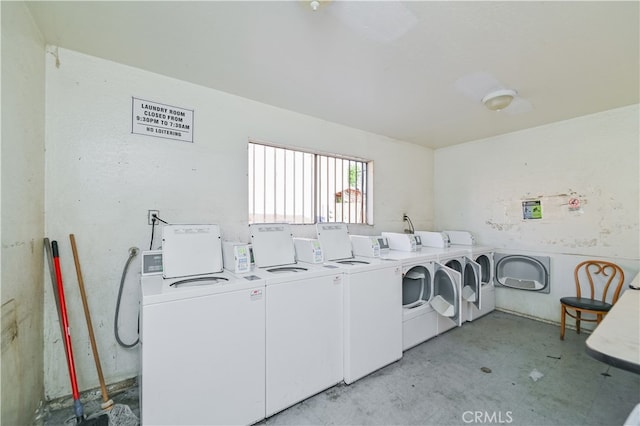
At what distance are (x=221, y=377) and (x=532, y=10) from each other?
271cm

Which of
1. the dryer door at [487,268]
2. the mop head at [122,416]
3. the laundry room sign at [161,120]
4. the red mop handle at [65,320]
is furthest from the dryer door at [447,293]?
the red mop handle at [65,320]

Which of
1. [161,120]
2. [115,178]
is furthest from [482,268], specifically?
[115,178]

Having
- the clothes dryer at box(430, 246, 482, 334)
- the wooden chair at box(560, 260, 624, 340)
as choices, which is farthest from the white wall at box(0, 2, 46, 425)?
the wooden chair at box(560, 260, 624, 340)

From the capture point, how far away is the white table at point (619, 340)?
0.94m

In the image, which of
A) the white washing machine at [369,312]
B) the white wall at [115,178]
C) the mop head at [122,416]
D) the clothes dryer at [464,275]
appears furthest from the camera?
the clothes dryer at [464,275]

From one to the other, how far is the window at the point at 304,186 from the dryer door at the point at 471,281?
1.39 meters

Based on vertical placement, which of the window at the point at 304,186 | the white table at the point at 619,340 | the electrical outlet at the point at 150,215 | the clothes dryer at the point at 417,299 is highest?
the window at the point at 304,186

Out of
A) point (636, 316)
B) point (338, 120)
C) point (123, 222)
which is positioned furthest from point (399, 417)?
point (338, 120)

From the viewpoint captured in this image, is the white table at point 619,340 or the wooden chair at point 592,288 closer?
the white table at point 619,340

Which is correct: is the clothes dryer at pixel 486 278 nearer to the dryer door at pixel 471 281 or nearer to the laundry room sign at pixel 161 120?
the dryer door at pixel 471 281

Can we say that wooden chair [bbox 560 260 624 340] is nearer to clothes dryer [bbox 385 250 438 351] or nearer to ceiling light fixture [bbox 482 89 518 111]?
clothes dryer [bbox 385 250 438 351]

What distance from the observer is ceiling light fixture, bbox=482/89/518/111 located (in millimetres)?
2461

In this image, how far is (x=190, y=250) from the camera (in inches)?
78.4

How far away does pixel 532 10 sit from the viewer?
1529mm
